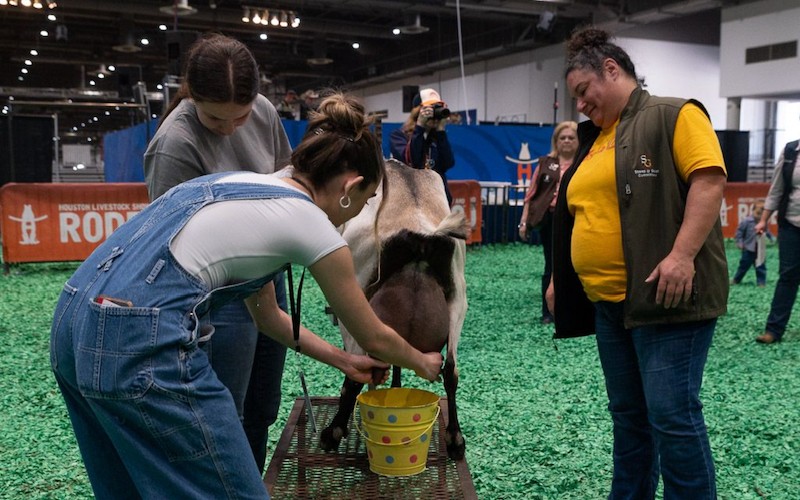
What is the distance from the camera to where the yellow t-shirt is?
2166 mm

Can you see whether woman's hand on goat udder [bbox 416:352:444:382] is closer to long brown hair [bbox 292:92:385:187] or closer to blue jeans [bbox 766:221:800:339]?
long brown hair [bbox 292:92:385:187]

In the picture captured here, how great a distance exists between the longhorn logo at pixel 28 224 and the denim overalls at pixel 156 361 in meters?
8.36

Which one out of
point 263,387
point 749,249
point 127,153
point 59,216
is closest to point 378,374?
point 263,387

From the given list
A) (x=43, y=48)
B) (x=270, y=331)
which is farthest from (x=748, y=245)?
(x=43, y=48)

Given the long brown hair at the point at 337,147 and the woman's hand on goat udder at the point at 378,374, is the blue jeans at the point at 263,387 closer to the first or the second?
the woman's hand on goat udder at the point at 378,374

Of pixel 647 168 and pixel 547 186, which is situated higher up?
pixel 647 168

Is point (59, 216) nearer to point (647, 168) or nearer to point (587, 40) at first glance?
point (587, 40)

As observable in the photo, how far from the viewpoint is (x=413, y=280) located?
130 inches

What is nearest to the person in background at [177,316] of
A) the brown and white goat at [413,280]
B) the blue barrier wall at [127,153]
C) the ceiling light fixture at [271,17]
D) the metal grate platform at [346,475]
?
the metal grate platform at [346,475]

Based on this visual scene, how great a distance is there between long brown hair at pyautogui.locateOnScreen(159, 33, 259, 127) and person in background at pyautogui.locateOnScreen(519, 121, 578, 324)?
14.3ft

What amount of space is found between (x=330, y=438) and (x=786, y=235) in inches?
170

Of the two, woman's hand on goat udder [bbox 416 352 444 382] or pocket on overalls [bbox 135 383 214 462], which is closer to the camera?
pocket on overalls [bbox 135 383 214 462]

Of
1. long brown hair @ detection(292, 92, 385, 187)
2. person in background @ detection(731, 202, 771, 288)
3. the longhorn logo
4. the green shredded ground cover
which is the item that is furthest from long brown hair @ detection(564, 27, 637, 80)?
the longhorn logo

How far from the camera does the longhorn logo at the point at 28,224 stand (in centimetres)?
895
